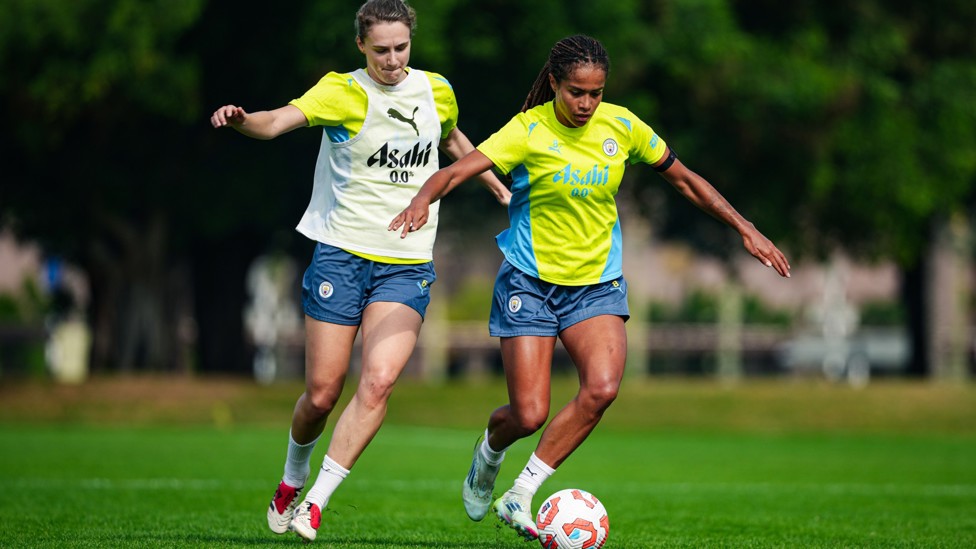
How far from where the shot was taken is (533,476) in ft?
24.9

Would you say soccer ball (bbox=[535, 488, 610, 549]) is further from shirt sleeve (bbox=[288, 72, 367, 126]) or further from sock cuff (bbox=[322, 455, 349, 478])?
shirt sleeve (bbox=[288, 72, 367, 126])

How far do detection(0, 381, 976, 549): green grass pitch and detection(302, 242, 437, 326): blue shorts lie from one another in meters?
1.04

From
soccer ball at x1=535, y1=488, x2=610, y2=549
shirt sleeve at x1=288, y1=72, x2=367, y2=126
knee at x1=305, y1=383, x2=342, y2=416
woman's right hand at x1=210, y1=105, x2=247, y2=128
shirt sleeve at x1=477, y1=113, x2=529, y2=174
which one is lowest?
soccer ball at x1=535, y1=488, x2=610, y2=549

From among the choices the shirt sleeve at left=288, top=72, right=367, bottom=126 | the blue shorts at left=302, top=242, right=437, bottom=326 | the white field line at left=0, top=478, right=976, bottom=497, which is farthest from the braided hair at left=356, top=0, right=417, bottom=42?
the white field line at left=0, top=478, right=976, bottom=497

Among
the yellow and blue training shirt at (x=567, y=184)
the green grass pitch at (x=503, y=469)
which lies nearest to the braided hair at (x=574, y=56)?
the yellow and blue training shirt at (x=567, y=184)

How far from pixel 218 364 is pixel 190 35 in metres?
8.41

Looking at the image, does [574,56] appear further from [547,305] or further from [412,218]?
[547,305]

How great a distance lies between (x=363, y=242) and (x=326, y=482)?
124 centimetres

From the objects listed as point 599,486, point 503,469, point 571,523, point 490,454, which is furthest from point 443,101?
point 503,469

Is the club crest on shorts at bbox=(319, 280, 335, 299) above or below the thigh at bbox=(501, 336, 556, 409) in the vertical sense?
above

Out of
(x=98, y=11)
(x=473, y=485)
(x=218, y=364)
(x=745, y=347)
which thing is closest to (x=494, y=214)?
(x=218, y=364)

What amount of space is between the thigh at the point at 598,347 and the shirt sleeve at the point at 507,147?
35.4 inches

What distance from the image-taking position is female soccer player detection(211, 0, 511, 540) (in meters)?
7.55

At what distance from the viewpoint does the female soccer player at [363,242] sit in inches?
297
